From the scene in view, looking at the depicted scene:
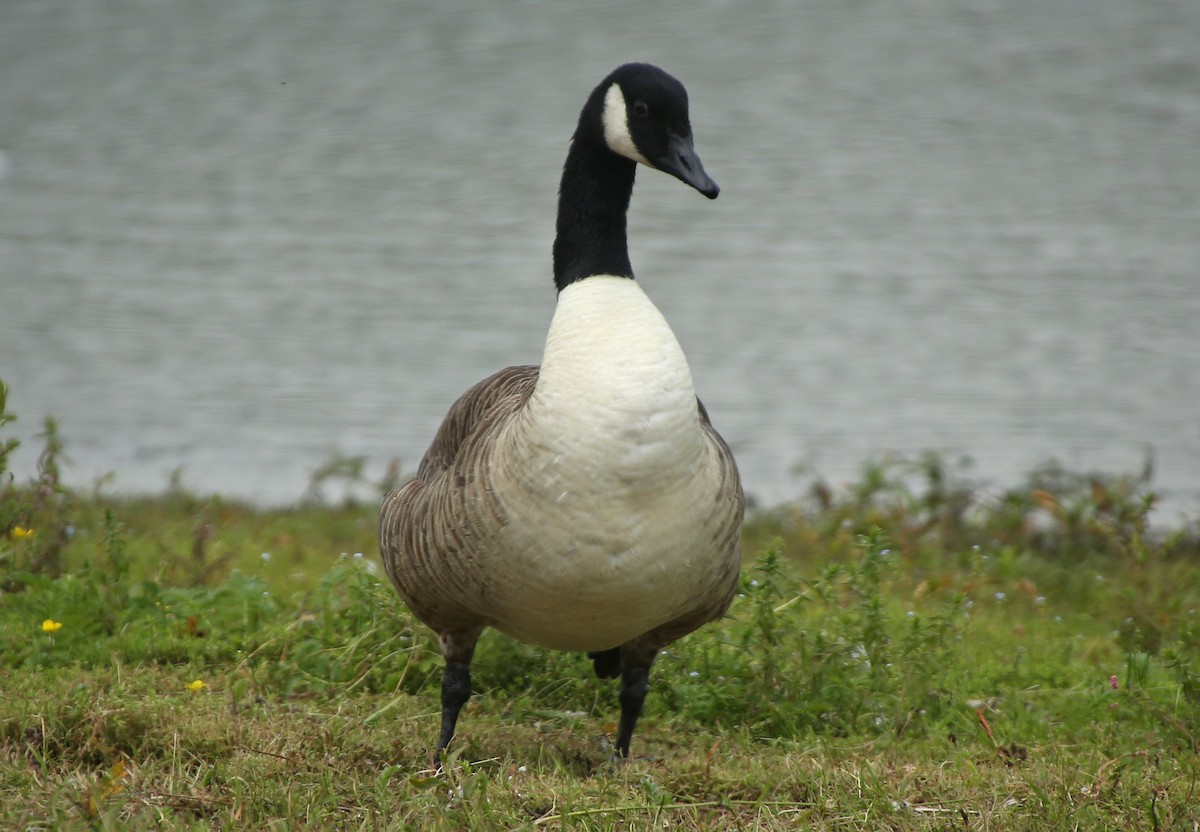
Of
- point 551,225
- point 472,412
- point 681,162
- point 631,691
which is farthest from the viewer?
point 551,225

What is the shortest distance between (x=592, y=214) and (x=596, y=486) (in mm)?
923

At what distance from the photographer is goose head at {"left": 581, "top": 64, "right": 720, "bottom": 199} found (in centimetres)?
368

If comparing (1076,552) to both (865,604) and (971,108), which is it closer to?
(865,604)

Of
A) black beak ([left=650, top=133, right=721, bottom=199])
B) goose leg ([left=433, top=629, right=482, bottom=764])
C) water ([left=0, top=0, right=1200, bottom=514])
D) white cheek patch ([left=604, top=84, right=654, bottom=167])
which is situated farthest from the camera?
water ([left=0, top=0, right=1200, bottom=514])

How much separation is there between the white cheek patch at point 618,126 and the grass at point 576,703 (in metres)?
1.33

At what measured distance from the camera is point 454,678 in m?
3.89

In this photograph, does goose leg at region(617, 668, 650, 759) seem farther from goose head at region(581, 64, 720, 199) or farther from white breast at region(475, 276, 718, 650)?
goose head at region(581, 64, 720, 199)

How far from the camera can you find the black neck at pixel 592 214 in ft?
12.4

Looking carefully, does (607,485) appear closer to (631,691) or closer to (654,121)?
(631,691)

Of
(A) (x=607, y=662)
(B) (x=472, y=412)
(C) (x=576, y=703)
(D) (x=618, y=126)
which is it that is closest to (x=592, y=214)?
(D) (x=618, y=126)

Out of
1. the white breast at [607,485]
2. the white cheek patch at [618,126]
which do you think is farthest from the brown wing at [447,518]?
the white cheek patch at [618,126]

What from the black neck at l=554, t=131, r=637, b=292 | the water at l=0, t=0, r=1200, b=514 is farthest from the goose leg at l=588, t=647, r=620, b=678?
the water at l=0, t=0, r=1200, b=514

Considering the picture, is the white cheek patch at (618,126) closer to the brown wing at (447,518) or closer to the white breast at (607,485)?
the white breast at (607,485)

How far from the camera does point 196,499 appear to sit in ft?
23.8
